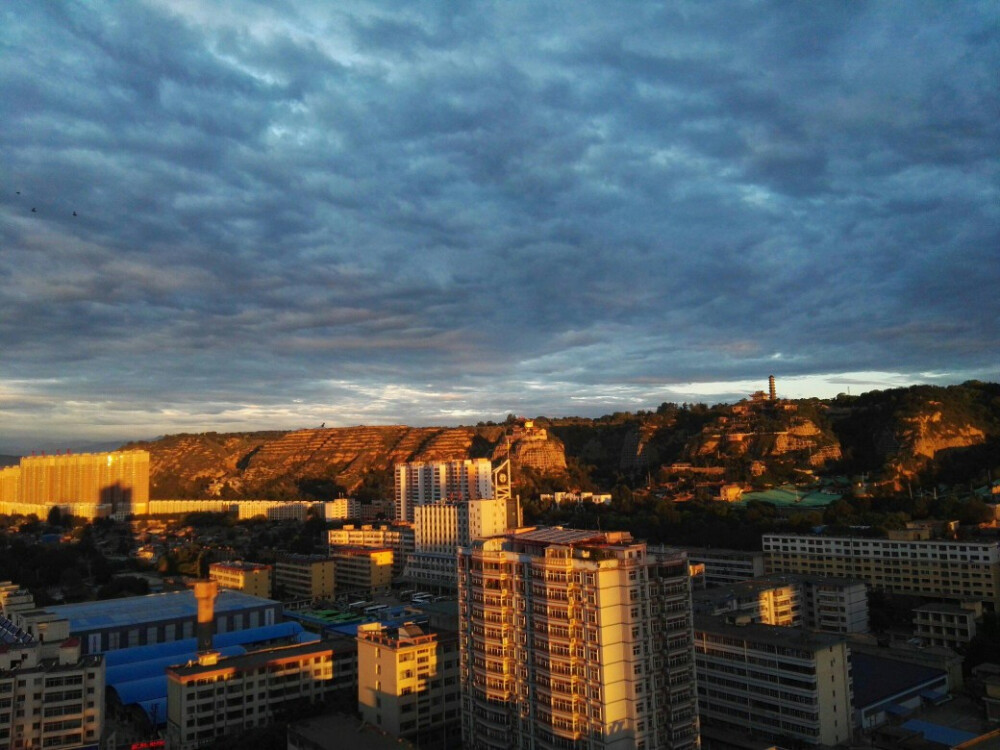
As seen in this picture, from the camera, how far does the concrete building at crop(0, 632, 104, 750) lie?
12.6 meters

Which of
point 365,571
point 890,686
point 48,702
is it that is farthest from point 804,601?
point 365,571

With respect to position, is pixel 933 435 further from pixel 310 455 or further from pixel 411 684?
pixel 310 455

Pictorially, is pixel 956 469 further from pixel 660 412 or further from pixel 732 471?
pixel 660 412

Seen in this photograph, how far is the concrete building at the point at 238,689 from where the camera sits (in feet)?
44.2

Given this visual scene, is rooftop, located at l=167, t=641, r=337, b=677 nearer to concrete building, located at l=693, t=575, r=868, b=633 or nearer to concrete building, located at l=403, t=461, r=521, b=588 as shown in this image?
concrete building, located at l=693, t=575, r=868, b=633

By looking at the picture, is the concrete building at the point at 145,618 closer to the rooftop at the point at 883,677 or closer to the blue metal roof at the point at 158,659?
the blue metal roof at the point at 158,659

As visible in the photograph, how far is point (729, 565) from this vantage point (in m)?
24.0

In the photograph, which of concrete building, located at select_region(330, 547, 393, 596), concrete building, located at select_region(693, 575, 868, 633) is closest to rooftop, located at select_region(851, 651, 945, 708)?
concrete building, located at select_region(693, 575, 868, 633)

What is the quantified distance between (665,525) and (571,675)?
20.9 meters

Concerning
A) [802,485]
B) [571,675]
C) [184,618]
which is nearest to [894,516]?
[802,485]

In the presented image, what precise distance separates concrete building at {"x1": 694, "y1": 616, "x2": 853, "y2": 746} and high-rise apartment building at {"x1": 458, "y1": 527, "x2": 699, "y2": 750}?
2.67 metres

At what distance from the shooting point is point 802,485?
3709 centimetres

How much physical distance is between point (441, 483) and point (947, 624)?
25484mm

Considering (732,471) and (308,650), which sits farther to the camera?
(732,471)
